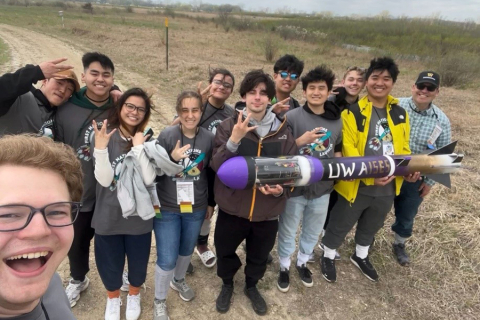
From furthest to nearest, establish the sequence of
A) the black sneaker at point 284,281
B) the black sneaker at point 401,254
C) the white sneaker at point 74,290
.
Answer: the black sneaker at point 401,254 < the black sneaker at point 284,281 < the white sneaker at point 74,290

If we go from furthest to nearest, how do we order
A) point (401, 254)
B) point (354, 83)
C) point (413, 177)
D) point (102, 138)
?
point (401, 254), point (354, 83), point (413, 177), point (102, 138)

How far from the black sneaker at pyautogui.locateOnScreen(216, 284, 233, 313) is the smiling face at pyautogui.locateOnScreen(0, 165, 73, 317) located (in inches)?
92.0

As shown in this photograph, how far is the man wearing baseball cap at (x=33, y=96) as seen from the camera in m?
2.45

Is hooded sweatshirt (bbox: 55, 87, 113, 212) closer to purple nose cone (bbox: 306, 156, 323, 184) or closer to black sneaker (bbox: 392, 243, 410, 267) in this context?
purple nose cone (bbox: 306, 156, 323, 184)

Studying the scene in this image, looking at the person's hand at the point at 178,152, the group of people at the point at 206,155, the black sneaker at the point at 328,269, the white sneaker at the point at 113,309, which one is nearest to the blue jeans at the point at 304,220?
the group of people at the point at 206,155

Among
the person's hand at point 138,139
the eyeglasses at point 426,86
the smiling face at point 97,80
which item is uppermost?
the eyeglasses at point 426,86

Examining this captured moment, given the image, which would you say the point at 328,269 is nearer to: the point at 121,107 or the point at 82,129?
the point at 121,107

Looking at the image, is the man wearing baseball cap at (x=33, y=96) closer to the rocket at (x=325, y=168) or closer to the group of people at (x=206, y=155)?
the group of people at (x=206, y=155)

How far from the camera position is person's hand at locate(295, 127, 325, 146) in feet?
9.67

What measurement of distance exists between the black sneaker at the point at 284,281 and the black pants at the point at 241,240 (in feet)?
1.49

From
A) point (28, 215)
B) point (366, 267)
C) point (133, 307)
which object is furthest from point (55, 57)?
point (28, 215)

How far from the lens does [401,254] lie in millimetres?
4117

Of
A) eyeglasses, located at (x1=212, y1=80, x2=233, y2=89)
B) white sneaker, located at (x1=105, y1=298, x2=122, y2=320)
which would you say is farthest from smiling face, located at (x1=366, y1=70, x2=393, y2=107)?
white sneaker, located at (x1=105, y1=298, x2=122, y2=320)

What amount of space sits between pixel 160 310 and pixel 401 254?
10.4ft
